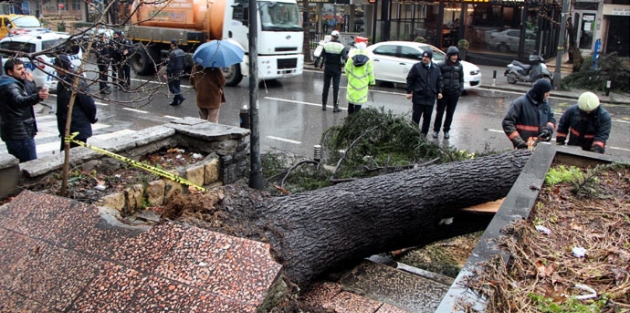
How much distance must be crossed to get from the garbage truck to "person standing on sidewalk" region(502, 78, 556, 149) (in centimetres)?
1021

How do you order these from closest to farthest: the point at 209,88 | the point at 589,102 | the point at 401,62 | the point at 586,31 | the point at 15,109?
the point at 15,109 → the point at 589,102 → the point at 209,88 → the point at 401,62 → the point at 586,31

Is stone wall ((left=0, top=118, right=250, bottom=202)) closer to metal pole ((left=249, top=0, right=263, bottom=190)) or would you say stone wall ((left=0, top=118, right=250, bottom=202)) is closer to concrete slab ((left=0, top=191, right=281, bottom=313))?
metal pole ((left=249, top=0, right=263, bottom=190))

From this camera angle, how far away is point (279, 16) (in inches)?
691

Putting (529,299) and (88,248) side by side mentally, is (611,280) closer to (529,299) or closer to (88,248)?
(529,299)

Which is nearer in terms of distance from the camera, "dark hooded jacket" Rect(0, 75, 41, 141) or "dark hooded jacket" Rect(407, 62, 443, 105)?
"dark hooded jacket" Rect(0, 75, 41, 141)

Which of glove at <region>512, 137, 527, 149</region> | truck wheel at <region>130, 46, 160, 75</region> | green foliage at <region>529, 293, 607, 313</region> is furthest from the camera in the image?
truck wheel at <region>130, 46, 160, 75</region>

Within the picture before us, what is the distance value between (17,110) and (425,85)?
276 inches

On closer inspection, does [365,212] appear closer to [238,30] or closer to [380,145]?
[380,145]

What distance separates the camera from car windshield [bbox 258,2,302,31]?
17.1 metres

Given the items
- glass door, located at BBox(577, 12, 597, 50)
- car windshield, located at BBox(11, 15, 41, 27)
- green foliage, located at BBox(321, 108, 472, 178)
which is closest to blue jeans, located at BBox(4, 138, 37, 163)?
green foliage, located at BBox(321, 108, 472, 178)

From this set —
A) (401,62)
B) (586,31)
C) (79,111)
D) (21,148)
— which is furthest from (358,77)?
(586,31)

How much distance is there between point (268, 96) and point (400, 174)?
35.8 ft

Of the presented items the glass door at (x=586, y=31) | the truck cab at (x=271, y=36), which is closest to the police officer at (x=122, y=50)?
the truck cab at (x=271, y=36)

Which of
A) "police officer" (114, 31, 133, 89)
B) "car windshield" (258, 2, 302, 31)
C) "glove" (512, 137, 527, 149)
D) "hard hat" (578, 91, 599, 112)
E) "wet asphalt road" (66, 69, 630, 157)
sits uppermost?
"car windshield" (258, 2, 302, 31)
